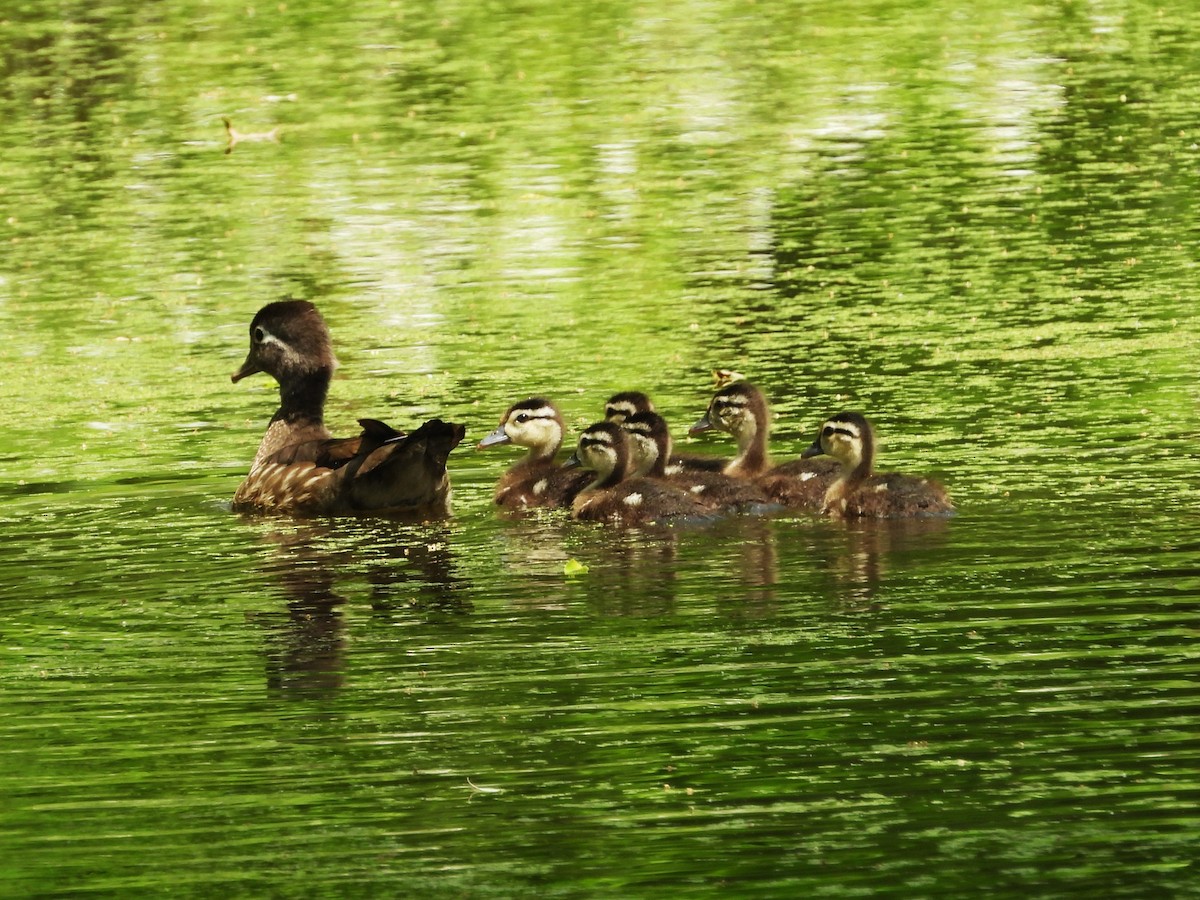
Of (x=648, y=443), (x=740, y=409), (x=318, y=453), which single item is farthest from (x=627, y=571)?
(x=318, y=453)

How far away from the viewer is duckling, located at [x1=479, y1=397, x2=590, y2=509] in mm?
11945

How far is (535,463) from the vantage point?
40.4 feet

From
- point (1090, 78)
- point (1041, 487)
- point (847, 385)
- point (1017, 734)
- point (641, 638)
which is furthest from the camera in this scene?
point (1090, 78)

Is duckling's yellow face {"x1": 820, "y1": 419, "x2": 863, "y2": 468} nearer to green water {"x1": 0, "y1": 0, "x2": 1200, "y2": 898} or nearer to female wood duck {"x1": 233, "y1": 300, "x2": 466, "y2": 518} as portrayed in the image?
green water {"x1": 0, "y1": 0, "x2": 1200, "y2": 898}

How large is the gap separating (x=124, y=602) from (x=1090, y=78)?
16.1m

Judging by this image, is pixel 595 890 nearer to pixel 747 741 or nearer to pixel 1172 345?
pixel 747 741

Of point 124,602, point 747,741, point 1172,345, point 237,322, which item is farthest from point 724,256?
point 747,741

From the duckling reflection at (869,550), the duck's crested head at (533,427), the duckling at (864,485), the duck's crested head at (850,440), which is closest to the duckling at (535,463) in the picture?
the duck's crested head at (533,427)

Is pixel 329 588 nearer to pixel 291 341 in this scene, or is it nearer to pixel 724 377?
pixel 291 341

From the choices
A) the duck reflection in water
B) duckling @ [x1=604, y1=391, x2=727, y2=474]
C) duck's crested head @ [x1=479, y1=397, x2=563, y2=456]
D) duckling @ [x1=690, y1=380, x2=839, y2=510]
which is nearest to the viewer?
the duck reflection in water

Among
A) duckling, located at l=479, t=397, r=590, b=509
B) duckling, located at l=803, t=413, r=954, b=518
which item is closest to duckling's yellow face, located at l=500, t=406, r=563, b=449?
duckling, located at l=479, t=397, r=590, b=509

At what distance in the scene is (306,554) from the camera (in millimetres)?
10867

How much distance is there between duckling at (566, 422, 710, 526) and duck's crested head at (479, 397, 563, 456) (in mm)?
424

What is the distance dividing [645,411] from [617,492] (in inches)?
34.5
